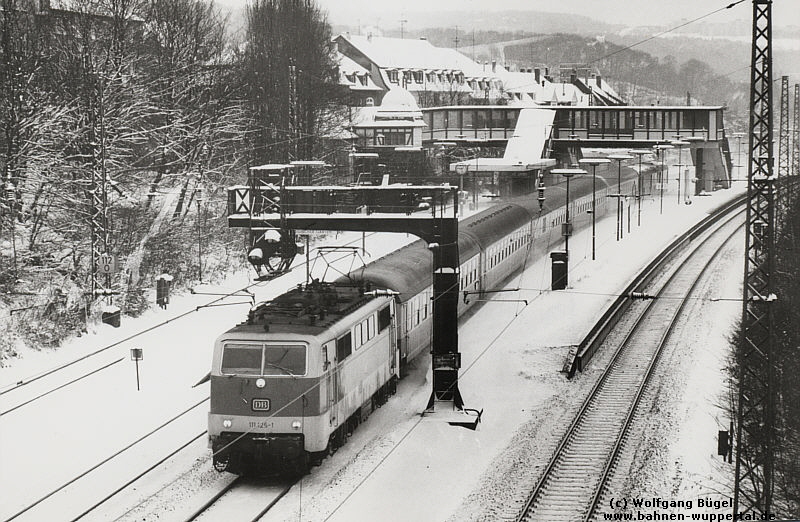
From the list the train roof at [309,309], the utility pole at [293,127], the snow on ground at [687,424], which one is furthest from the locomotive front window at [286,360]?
the utility pole at [293,127]

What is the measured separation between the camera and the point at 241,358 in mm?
21859

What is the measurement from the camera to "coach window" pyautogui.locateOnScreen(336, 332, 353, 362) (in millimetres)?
22953

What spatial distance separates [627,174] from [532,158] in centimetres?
1690

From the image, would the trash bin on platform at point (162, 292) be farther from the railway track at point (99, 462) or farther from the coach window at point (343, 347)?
the coach window at point (343, 347)

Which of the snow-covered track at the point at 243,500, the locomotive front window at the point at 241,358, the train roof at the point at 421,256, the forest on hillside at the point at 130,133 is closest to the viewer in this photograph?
the snow-covered track at the point at 243,500

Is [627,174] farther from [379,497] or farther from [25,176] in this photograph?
[379,497]

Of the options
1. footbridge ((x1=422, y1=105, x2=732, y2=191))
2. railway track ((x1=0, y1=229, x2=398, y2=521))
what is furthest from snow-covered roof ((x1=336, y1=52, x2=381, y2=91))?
railway track ((x1=0, y1=229, x2=398, y2=521))

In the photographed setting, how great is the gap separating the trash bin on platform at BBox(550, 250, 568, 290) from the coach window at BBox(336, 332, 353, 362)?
83.7 feet

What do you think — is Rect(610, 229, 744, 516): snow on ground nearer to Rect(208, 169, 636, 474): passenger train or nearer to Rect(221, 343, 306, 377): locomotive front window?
Rect(208, 169, 636, 474): passenger train

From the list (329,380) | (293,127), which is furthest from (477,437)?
(293,127)

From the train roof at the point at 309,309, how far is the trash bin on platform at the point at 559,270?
22178mm

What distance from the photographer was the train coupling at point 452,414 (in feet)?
89.7

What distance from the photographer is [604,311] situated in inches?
1698

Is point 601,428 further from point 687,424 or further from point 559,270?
point 559,270
